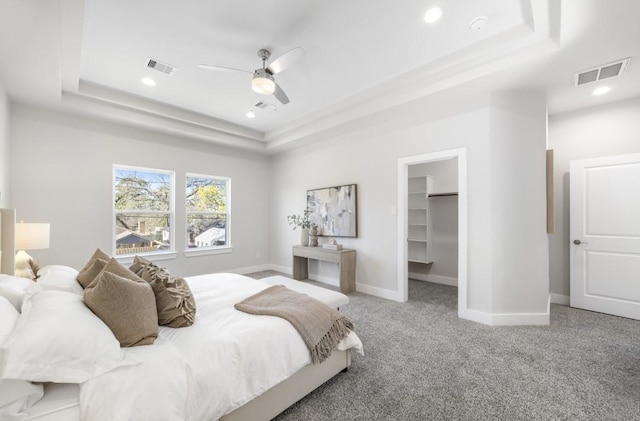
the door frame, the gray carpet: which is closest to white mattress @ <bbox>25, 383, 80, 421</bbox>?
the gray carpet

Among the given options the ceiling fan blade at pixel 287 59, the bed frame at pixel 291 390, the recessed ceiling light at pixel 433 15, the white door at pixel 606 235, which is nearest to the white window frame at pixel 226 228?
the ceiling fan blade at pixel 287 59

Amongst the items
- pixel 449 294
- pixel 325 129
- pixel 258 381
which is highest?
pixel 325 129

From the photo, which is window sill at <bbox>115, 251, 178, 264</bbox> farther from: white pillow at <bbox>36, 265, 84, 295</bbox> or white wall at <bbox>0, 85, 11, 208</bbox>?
white pillow at <bbox>36, 265, 84, 295</bbox>

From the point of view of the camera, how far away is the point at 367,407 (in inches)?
68.9

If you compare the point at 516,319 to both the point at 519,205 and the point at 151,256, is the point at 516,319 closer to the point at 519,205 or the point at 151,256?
the point at 519,205

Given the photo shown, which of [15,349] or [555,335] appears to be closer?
[15,349]

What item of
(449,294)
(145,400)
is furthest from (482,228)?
(145,400)

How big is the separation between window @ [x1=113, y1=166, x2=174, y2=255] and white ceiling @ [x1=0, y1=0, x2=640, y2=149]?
104cm

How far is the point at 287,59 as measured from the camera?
2.45 m

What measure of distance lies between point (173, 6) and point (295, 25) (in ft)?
3.25

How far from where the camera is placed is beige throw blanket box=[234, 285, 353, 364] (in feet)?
5.85

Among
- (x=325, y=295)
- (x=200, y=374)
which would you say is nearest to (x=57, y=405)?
(x=200, y=374)

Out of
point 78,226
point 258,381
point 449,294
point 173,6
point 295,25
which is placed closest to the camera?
point 258,381

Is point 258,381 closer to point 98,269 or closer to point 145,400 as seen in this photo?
point 145,400
